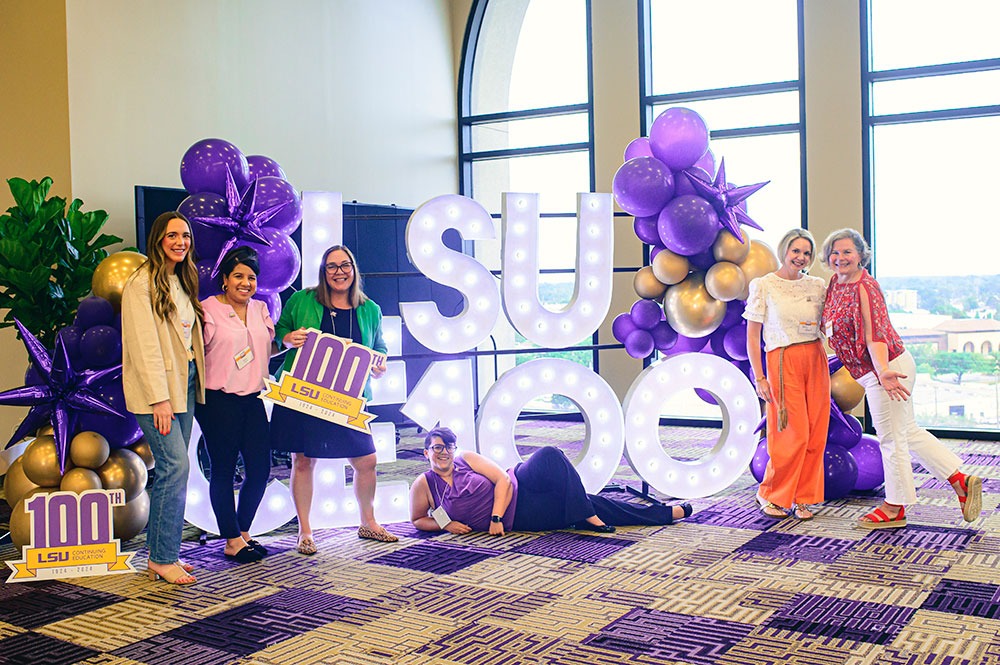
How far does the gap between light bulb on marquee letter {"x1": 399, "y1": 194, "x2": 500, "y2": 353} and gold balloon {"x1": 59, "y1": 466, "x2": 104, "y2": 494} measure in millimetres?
1466

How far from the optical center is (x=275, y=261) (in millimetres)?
4316

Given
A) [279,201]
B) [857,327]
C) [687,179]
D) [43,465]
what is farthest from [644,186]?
[43,465]

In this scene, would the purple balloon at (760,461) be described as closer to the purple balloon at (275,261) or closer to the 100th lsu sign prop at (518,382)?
the 100th lsu sign prop at (518,382)

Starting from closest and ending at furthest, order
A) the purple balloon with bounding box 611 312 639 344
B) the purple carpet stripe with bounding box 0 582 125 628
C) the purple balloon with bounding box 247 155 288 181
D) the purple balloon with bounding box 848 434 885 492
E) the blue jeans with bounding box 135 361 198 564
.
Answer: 1. the purple carpet stripe with bounding box 0 582 125 628
2. the blue jeans with bounding box 135 361 198 564
3. the purple balloon with bounding box 247 155 288 181
4. the purple balloon with bounding box 848 434 885 492
5. the purple balloon with bounding box 611 312 639 344

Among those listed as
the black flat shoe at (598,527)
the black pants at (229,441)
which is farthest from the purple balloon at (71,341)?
the black flat shoe at (598,527)

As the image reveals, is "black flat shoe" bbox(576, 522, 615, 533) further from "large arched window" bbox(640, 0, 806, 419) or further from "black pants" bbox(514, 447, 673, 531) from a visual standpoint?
"large arched window" bbox(640, 0, 806, 419)

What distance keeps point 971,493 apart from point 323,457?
2.84 m

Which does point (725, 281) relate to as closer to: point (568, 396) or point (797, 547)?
point (568, 396)

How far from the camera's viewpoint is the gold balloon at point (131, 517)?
4117 mm

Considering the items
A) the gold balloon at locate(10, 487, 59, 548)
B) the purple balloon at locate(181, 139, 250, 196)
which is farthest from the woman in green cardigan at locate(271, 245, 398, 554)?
the gold balloon at locate(10, 487, 59, 548)

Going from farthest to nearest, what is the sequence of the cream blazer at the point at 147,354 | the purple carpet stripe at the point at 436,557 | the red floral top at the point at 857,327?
the red floral top at the point at 857,327 < the purple carpet stripe at the point at 436,557 < the cream blazer at the point at 147,354

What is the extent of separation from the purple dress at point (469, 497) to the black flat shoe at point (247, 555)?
84 cm

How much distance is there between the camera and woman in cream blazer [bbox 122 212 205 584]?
361 cm

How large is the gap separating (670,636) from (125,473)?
243 cm
